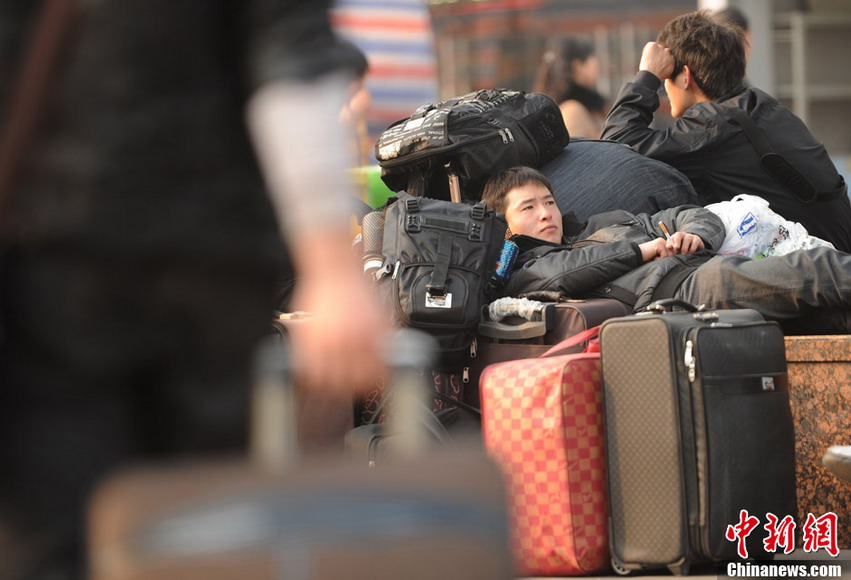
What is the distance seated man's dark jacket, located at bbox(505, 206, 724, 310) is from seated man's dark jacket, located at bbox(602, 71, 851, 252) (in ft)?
1.48

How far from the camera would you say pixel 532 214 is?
174 inches

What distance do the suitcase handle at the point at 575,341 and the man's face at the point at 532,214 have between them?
0.69 metres

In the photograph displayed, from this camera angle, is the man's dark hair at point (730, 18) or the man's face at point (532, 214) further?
the man's dark hair at point (730, 18)

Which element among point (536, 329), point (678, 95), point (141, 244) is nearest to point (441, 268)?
point (536, 329)

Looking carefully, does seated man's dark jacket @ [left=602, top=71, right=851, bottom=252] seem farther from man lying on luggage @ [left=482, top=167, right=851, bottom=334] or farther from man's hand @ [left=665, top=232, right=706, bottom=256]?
man's hand @ [left=665, top=232, right=706, bottom=256]

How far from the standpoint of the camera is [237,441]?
1.37 m

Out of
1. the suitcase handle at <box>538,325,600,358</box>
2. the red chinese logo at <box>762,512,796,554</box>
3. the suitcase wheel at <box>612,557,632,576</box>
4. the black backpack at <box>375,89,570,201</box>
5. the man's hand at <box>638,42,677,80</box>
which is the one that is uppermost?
the man's hand at <box>638,42,677,80</box>

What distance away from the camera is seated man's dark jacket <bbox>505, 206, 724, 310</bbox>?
3.98 metres

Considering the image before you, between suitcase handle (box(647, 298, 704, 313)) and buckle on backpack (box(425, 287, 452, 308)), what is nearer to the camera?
suitcase handle (box(647, 298, 704, 313))

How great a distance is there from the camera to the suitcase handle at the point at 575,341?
373cm

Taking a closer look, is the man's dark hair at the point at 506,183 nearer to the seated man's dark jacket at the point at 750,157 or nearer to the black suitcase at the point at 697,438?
the seated man's dark jacket at the point at 750,157

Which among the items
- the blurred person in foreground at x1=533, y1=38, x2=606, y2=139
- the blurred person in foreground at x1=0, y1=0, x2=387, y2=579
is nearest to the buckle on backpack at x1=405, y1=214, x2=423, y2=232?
the blurred person in foreground at x1=533, y1=38, x2=606, y2=139

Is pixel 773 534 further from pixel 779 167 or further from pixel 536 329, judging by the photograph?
pixel 779 167

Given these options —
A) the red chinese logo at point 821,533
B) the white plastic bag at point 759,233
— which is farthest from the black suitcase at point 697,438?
the white plastic bag at point 759,233
